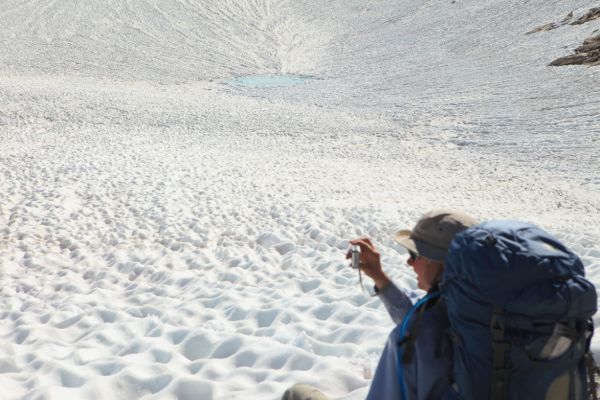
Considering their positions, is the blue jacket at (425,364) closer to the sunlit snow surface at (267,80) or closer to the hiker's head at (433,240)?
the hiker's head at (433,240)

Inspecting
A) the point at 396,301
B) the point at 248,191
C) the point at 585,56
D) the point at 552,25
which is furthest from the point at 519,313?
the point at 552,25

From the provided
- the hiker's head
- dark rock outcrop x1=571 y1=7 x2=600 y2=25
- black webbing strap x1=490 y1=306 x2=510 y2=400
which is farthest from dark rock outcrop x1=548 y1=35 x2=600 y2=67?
black webbing strap x1=490 y1=306 x2=510 y2=400

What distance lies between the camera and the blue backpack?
80.7 inches

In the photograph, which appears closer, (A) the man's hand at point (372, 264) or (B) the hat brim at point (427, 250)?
(B) the hat brim at point (427, 250)

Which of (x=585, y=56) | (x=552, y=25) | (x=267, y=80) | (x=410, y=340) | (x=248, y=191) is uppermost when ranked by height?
(x=552, y=25)

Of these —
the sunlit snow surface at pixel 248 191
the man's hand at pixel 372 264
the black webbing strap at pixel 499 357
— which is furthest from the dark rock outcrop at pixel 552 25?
the black webbing strap at pixel 499 357

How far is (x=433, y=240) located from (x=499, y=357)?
2.50 ft

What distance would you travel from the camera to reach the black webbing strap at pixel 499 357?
81.0 inches

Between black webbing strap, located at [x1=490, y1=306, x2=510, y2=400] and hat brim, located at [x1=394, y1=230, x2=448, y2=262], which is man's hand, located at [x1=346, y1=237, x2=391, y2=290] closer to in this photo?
hat brim, located at [x1=394, y1=230, x2=448, y2=262]

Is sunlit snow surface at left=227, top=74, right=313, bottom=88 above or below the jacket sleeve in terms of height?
above

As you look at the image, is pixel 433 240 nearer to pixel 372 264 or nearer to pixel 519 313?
pixel 372 264

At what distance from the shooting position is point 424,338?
2328 millimetres

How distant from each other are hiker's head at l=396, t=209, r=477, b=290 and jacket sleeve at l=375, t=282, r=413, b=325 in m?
0.22

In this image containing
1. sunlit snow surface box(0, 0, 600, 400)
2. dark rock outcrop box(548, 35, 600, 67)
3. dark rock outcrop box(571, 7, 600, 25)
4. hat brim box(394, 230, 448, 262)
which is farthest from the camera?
dark rock outcrop box(571, 7, 600, 25)
